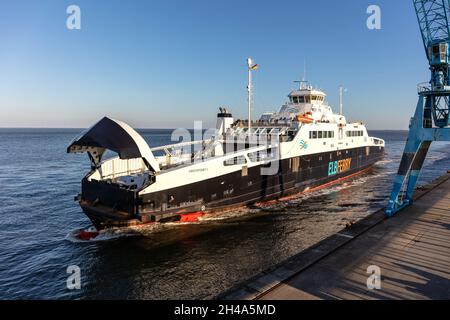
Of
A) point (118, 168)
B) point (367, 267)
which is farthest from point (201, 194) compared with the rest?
point (367, 267)

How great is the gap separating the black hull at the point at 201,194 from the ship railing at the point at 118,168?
5.74ft

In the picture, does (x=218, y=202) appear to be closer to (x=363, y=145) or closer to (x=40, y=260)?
(x=40, y=260)

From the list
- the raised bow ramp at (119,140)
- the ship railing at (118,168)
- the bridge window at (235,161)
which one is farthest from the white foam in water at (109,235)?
the bridge window at (235,161)

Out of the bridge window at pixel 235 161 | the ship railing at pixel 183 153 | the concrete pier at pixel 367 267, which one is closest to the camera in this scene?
the concrete pier at pixel 367 267

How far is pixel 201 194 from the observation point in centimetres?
2183

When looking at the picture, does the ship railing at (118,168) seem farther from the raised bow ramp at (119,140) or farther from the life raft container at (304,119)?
the life raft container at (304,119)

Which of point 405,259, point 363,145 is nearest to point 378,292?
point 405,259

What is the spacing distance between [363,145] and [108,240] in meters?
37.2

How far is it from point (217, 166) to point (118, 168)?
8108mm

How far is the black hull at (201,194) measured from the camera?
19.2 m

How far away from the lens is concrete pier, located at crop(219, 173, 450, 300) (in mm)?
10258

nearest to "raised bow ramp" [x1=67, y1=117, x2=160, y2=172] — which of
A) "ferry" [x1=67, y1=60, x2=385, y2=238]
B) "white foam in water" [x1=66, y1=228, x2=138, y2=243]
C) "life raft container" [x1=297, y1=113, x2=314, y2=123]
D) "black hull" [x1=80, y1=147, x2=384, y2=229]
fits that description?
"ferry" [x1=67, y1=60, x2=385, y2=238]
